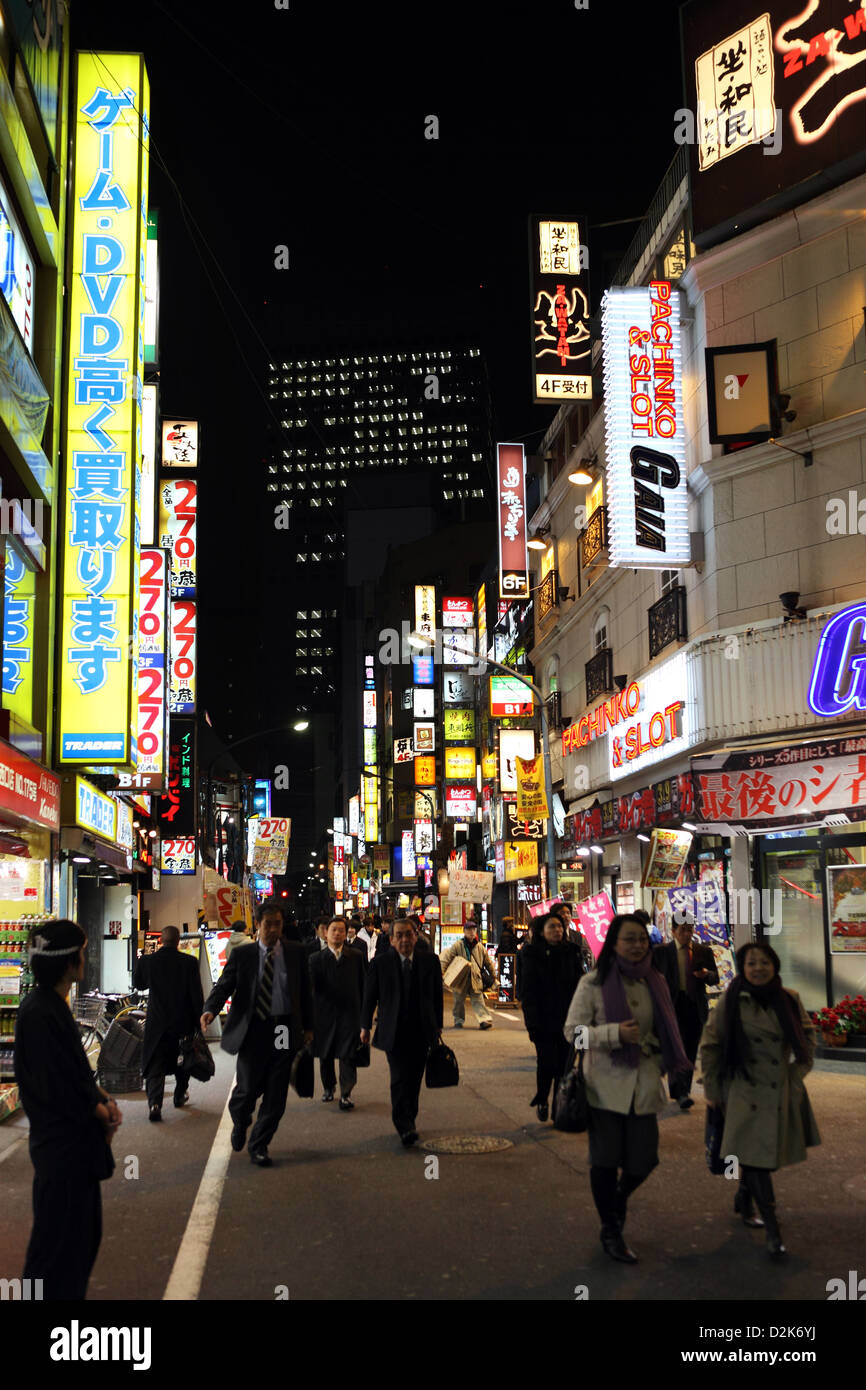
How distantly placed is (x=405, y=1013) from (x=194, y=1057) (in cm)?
313

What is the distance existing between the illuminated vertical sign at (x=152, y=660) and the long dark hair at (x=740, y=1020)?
19284mm

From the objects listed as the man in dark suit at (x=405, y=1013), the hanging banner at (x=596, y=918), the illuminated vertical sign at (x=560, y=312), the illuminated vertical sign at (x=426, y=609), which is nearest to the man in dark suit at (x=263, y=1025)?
the man in dark suit at (x=405, y=1013)

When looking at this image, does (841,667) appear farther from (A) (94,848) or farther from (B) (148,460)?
(B) (148,460)

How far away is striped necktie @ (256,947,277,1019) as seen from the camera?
10358 millimetres

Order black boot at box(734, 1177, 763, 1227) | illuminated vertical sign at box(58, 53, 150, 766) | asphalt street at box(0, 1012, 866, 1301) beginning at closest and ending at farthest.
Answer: asphalt street at box(0, 1012, 866, 1301) → black boot at box(734, 1177, 763, 1227) → illuminated vertical sign at box(58, 53, 150, 766)

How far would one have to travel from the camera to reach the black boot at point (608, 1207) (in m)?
6.81

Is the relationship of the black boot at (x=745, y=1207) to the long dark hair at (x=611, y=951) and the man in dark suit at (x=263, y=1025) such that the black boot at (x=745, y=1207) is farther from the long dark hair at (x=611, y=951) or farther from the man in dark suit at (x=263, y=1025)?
the man in dark suit at (x=263, y=1025)

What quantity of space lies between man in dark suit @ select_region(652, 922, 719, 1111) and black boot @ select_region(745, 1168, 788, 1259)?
5.41 meters

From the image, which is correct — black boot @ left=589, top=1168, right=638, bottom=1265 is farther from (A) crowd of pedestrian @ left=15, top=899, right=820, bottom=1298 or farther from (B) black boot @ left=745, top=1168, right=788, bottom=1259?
(B) black boot @ left=745, top=1168, right=788, bottom=1259

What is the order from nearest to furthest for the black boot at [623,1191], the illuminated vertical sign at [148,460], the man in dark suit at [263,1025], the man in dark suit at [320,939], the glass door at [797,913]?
the black boot at [623,1191]
the man in dark suit at [263,1025]
the man in dark suit at [320,939]
the glass door at [797,913]
the illuminated vertical sign at [148,460]

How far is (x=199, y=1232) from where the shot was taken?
762 centimetres

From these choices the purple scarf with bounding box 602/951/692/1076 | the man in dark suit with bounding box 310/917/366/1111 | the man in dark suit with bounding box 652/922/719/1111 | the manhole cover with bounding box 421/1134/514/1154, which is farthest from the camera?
the man in dark suit with bounding box 310/917/366/1111

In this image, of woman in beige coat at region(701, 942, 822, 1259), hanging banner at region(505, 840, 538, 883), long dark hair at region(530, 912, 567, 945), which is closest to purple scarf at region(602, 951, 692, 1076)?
woman in beige coat at region(701, 942, 822, 1259)

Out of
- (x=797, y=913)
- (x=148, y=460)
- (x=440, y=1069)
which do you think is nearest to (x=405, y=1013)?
(x=440, y=1069)
